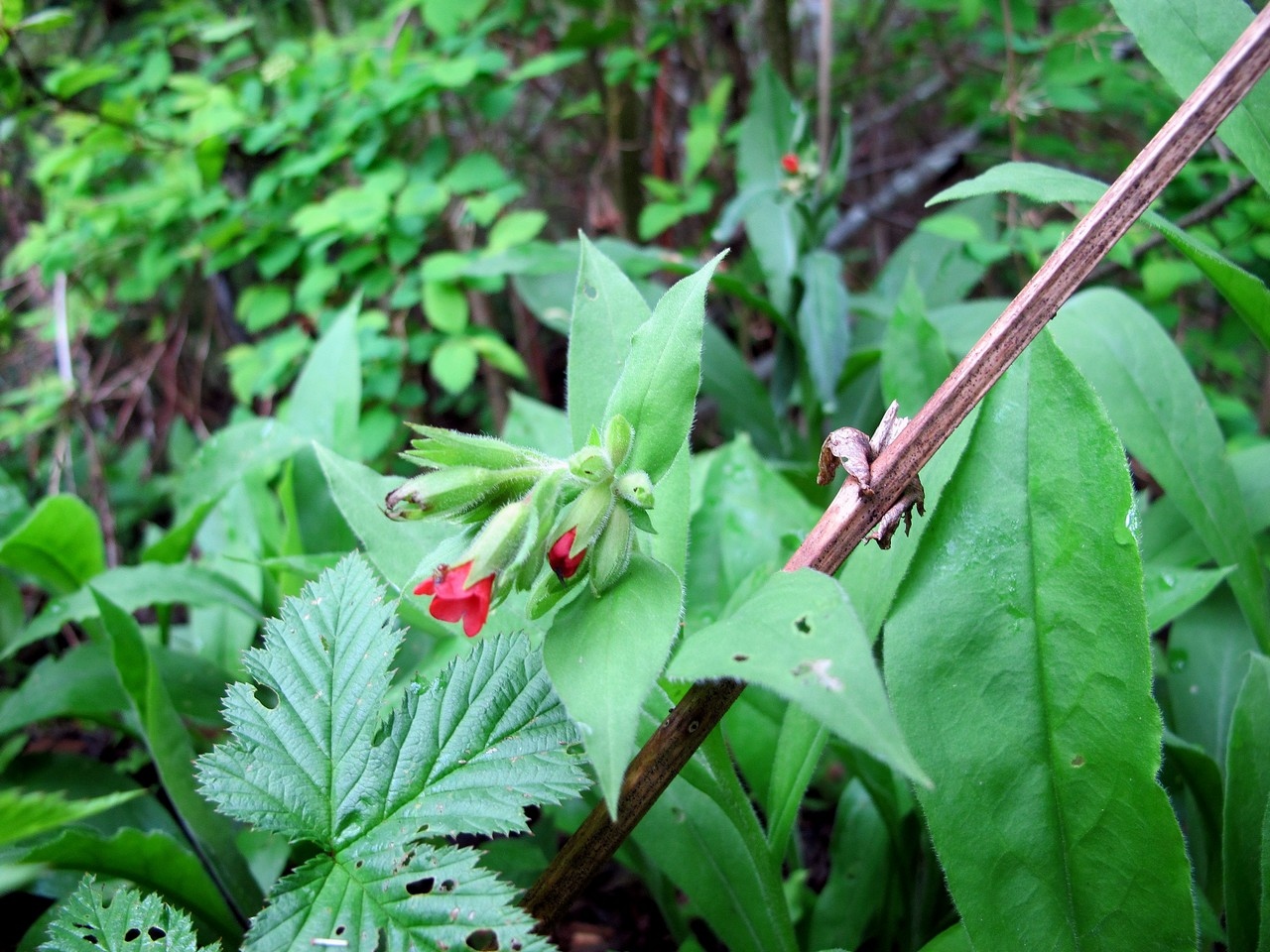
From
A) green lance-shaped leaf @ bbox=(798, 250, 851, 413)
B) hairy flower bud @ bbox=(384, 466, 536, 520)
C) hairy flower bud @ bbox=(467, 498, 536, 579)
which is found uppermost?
hairy flower bud @ bbox=(384, 466, 536, 520)

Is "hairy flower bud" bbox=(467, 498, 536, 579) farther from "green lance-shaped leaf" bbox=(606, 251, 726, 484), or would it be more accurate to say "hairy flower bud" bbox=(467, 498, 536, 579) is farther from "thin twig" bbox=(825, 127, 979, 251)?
"thin twig" bbox=(825, 127, 979, 251)

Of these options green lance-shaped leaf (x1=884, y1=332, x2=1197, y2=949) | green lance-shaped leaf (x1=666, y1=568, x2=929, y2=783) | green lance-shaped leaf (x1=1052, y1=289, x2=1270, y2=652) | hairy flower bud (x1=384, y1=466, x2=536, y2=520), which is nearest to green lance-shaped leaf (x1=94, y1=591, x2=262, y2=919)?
hairy flower bud (x1=384, y1=466, x2=536, y2=520)

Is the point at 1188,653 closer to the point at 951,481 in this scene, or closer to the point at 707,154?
the point at 951,481

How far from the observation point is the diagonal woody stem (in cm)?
74

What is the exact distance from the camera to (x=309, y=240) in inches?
85.0

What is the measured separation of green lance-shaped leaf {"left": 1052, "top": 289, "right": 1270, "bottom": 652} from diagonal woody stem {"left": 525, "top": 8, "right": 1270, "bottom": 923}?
1.61ft

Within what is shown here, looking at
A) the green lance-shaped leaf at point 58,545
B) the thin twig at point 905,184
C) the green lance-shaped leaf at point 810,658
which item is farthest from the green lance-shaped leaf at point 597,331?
the thin twig at point 905,184

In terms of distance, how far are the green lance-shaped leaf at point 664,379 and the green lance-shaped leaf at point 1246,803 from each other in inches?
27.3

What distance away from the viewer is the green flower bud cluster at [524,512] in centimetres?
75

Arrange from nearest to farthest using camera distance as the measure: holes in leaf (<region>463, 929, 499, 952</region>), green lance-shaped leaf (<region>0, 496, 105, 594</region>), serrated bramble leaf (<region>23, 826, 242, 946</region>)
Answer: holes in leaf (<region>463, 929, 499, 952</region>) → serrated bramble leaf (<region>23, 826, 242, 946</region>) → green lance-shaped leaf (<region>0, 496, 105, 594</region>)

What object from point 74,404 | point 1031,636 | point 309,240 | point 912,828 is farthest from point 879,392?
point 74,404

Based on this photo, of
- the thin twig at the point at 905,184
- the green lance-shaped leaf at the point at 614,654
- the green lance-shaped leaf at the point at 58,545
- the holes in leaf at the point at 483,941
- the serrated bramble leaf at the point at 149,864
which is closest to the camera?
the green lance-shaped leaf at the point at 614,654

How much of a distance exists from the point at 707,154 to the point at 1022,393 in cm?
163

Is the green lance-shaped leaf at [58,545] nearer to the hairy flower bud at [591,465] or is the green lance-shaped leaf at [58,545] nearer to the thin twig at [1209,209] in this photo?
the hairy flower bud at [591,465]
